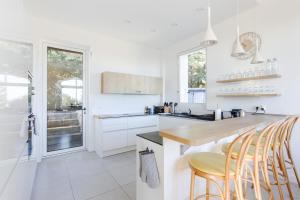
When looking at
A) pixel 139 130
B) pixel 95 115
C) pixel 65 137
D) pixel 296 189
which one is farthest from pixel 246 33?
pixel 65 137

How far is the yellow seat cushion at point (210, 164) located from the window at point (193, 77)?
279 centimetres

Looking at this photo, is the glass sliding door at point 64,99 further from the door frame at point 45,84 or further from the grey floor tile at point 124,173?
the grey floor tile at point 124,173

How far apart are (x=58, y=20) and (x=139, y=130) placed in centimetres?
317

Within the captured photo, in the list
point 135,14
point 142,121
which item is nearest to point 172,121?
point 142,121

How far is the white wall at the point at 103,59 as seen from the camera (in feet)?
11.0

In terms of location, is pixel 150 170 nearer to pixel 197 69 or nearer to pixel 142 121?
pixel 142 121

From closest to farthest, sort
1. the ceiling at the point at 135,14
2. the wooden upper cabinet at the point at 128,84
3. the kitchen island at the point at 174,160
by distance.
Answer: the kitchen island at the point at 174,160 → the ceiling at the point at 135,14 → the wooden upper cabinet at the point at 128,84

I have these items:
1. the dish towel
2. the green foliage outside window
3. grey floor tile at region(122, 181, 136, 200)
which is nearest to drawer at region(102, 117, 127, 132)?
grey floor tile at region(122, 181, 136, 200)

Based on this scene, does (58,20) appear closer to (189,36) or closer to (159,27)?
(159,27)

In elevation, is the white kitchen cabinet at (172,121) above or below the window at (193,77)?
below

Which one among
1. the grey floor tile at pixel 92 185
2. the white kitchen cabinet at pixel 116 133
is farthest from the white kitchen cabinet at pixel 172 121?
the grey floor tile at pixel 92 185

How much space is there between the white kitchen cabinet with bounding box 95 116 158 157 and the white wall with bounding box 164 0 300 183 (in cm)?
198

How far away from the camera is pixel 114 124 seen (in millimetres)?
3711

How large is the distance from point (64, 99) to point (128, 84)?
162 cm
